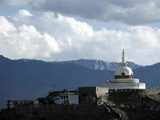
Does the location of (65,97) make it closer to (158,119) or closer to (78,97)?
(78,97)

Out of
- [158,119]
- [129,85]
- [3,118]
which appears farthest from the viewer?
[129,85]

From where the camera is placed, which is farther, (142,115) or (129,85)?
(129,85)

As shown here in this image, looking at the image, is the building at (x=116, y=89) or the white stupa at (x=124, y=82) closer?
the building at (x=116, y=89)

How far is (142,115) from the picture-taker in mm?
107250

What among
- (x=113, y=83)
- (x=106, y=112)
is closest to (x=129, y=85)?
(x=113, y=83)

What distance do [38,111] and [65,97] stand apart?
8.79 m

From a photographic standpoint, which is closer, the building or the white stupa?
the building

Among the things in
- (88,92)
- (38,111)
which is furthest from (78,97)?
(38,111)

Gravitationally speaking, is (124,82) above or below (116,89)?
above

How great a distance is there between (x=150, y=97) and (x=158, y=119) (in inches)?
462

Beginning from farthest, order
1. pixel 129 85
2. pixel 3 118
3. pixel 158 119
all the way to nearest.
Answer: pixel 129 85
pixel 3 118
pixel 158 119

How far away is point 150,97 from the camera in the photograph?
117 m

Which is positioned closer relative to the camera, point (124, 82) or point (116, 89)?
point (116, 89)

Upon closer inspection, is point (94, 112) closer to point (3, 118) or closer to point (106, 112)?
point (106, 112)
